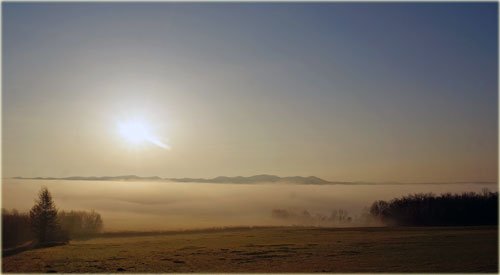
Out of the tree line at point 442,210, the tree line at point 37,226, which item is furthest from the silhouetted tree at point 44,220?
the tree line at point 442,210

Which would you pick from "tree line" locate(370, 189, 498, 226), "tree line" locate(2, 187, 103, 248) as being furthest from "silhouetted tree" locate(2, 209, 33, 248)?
"tree line" locate(370, 189, 498, 226)

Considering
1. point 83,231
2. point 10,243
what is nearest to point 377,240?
point 10,243

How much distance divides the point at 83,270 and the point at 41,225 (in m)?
42.9

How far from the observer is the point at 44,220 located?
8944cm

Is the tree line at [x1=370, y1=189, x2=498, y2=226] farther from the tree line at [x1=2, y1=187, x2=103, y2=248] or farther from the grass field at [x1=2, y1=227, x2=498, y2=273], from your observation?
the tree line at [x1=2, y1=187, x2=103, y2=248]

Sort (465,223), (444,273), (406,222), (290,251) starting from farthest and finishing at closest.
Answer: (406,222) → (465,223) → (290,251) → (444,273)

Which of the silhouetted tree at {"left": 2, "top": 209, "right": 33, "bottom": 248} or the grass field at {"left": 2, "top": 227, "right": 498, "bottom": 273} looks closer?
the grass field at {"left": 2, "top": 227, "right": 498, "bottom": 273}

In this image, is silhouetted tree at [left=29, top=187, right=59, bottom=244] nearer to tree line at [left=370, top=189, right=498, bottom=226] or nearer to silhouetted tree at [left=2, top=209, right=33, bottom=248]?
silhouetted tree at [left=2, top=209, right=33, bottom=248]

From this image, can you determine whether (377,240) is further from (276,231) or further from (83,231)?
(83,231)

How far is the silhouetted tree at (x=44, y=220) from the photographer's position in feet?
288

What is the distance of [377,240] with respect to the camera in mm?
71375

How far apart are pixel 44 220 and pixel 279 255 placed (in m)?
49.9

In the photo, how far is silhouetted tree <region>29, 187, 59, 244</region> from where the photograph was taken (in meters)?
87.8

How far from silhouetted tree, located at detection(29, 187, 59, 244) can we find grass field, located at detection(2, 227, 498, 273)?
65.3ft
